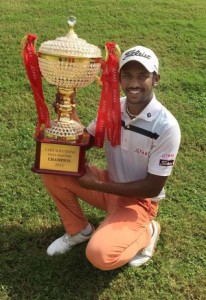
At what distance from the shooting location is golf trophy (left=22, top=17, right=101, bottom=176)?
2.23 m

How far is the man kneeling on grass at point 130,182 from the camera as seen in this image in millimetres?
2354

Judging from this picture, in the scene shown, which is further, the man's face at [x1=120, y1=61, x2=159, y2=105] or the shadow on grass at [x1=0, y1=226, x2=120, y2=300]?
the shadow on grass at [x1=0, y1=226, x2=120, y2=300]

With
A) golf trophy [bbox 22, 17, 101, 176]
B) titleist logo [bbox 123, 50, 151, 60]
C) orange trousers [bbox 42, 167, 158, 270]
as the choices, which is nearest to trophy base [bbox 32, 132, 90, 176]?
golf trophy [bbox 22, 17, 101, 176]

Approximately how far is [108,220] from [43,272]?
1.59ft

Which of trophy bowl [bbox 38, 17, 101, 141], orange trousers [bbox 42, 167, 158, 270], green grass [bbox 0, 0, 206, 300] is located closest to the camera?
trophy bowl [bbox 38, 17, 101, 141]

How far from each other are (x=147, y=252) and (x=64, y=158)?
82 cm

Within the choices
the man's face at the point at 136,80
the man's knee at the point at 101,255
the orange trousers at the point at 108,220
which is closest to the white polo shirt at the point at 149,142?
the man's face at the point at 136,80

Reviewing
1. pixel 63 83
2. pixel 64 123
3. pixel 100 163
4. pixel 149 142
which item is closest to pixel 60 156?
pixel 64 123

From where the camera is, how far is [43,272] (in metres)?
2.63

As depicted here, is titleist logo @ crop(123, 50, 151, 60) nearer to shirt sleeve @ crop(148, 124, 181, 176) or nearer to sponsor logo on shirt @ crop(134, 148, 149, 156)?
shirt sleeve @ crop(148, 124, 181, 176)

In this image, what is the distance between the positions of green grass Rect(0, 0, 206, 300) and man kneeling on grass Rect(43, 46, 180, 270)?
154mm

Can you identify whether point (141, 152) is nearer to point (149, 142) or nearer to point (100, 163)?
point (149, 142)

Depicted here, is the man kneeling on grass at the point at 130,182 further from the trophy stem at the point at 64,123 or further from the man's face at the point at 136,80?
the trophy stem at the point at 64,123

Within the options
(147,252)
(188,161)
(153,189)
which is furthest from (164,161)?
(188,161)
